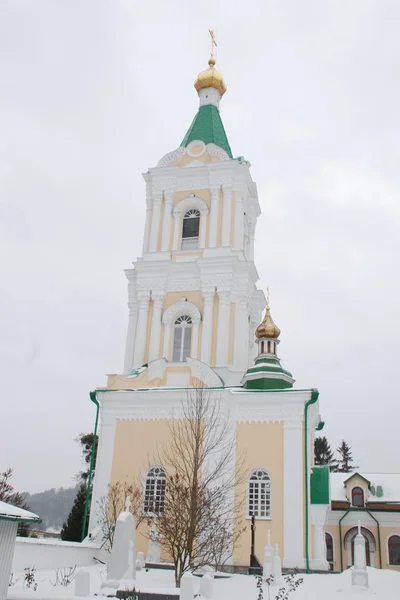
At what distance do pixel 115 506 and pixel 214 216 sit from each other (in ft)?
40.9

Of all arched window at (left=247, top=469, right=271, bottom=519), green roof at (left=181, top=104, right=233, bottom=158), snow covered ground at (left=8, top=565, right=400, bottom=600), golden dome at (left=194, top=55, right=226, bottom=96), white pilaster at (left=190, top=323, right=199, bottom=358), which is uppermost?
golden dome at (left=194, top=55, right=226, bottom=96)

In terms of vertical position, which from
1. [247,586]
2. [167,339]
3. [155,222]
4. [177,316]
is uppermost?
[155,222]

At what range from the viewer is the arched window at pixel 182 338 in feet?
78.3

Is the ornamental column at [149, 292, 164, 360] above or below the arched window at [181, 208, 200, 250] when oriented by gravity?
below

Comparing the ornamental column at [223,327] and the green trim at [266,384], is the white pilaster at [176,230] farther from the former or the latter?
the green trim at [266,384]

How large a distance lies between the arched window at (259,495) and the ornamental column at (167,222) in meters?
10.5

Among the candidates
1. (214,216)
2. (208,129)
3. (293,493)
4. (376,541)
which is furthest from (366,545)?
(208,129)

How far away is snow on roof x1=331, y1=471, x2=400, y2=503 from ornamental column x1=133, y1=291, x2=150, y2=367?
613 inches

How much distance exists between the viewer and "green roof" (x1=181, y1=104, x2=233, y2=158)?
27.7 m

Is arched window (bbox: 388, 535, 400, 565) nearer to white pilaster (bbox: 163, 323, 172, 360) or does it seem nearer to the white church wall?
white pilaster (bbox: 163, 323, 172, 360)

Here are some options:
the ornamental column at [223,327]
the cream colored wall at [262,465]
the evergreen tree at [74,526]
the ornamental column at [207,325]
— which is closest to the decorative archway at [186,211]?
the ornamental column at [207,325]

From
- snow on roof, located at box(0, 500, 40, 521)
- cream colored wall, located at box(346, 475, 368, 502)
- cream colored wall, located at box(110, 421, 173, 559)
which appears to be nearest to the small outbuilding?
snow on roof, located at box(0, 500, 40, 521)

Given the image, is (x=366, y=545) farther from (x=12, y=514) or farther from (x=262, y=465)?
(x=12, y=514)

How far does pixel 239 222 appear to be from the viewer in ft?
83.9
